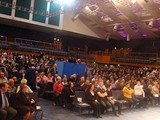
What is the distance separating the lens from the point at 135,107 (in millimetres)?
9383

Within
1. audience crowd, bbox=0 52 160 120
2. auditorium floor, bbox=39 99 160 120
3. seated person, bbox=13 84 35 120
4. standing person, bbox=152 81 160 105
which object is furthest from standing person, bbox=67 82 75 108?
standing person, bbox=152 81 160 105

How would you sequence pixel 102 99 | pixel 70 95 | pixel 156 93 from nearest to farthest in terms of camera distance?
pixel 102 99 → pixel 70 95 → pixel 156 93

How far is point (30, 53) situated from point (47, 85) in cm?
1047

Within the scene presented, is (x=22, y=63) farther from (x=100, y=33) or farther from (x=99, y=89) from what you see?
(x=100, y=33)

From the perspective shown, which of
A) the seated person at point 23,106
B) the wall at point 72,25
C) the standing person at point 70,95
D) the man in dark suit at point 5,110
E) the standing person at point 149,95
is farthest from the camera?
the wall at point 72,25

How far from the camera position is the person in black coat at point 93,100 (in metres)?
7.07

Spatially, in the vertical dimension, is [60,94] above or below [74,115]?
above

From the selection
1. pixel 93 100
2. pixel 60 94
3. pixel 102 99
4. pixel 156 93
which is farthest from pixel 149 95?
pixel 60 94

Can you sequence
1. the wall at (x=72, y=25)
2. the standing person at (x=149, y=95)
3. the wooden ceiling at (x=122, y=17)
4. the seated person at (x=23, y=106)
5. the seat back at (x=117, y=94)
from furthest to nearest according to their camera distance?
the wall at (x=72, y=25), the wooden ceiling at (x=122, y=17), the standing person at (x=149, y=95), the seat back at (x=117, y=94), the seated person at (x=23, y=106)

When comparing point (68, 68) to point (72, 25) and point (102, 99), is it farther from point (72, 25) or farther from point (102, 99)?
point (72, 25)

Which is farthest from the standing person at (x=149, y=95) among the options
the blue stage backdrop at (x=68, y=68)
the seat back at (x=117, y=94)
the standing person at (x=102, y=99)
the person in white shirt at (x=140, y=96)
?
the blue stage backdrop at (x=68, y=68)

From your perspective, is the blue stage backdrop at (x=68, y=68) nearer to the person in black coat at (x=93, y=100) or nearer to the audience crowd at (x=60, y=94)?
the audience crowd at (x=60, y=94)

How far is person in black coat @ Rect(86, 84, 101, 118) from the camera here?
23.2ft

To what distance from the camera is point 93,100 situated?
725 centimetres
